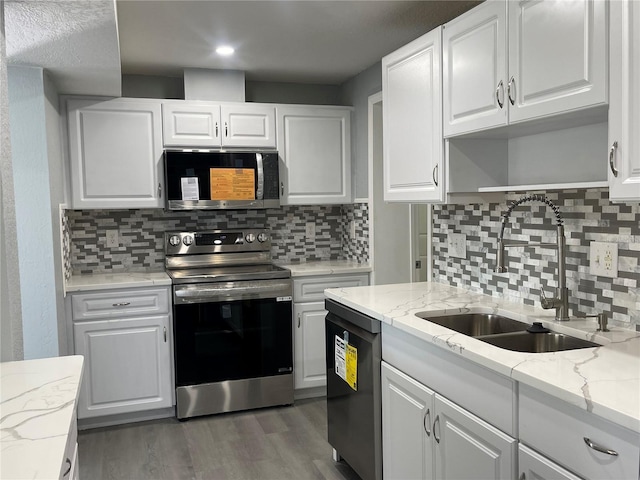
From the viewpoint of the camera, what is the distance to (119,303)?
3539 millimetres

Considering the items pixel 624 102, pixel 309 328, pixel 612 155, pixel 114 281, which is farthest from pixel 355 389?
pixel 114 281

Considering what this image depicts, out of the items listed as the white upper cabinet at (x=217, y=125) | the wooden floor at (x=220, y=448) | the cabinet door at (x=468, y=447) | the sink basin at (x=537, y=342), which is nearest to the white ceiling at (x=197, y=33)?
the white upper cabinet at (x=217, y=125)

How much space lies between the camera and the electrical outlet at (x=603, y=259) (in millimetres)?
1975

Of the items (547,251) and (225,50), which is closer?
(547,251)

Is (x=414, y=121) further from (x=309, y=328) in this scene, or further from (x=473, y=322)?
(x=309, y=328)

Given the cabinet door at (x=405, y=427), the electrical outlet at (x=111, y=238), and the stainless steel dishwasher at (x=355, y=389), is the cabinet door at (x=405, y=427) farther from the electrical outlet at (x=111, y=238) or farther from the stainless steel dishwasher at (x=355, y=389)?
the electrical outlet at (x=111, y=238)

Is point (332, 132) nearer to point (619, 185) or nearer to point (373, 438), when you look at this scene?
point (373, 438)

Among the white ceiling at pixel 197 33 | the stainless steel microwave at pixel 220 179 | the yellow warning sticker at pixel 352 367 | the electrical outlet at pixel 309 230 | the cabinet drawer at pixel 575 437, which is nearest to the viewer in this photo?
the cabinet drawer at pixel 575 437

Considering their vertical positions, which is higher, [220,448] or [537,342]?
[537,342]

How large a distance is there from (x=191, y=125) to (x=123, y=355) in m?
1.60

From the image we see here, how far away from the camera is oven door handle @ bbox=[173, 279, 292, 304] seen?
11.8 feet

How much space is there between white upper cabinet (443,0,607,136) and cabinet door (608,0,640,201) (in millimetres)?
45

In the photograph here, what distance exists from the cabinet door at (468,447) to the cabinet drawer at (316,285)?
1964 mm

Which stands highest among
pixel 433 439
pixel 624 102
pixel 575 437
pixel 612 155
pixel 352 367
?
pixel 624 102
